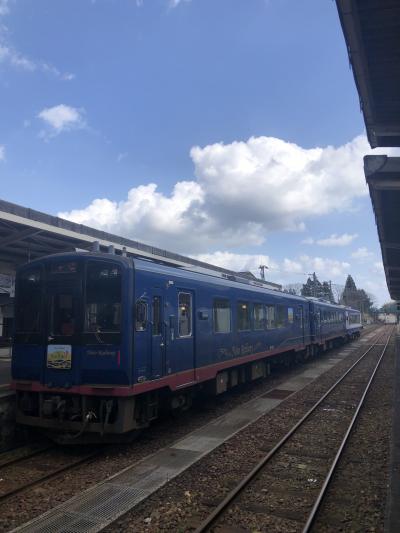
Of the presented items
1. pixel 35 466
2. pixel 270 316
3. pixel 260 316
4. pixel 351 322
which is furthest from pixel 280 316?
pixel 351 322

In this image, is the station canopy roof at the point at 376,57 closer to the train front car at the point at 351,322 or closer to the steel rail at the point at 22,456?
the steel rail at the point at 22,456

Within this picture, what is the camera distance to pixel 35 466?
6.89m

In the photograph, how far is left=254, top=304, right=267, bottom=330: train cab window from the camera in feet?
43.9

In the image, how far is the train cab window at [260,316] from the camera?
43.9 ft

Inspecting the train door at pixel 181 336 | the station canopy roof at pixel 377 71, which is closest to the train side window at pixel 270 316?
the station canopy roof at pixel 377 71

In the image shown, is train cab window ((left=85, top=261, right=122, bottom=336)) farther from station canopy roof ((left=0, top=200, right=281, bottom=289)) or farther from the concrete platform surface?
the concrete platform surface

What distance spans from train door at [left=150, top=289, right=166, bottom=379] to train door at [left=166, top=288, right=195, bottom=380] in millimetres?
184

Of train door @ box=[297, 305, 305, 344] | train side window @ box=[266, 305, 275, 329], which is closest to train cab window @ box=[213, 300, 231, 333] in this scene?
train side window @ box=[266, 305, 275, 329]

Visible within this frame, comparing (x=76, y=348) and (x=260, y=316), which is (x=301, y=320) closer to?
(x=260, y=316)

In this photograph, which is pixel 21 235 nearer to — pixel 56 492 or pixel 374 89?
pixel 56 492

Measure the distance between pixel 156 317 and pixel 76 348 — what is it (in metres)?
1.48

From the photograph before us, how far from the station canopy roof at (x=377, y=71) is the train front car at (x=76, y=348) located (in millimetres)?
4870

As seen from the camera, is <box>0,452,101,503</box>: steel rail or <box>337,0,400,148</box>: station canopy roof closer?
<box>0,452,101,503</box>: steel rail

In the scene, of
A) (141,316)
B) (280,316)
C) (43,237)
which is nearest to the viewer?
(141,316)
